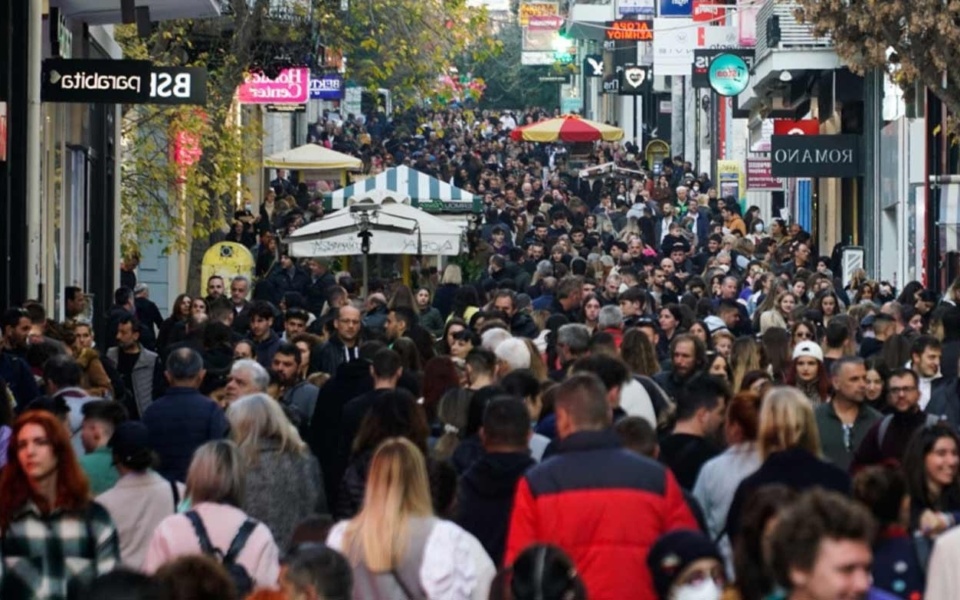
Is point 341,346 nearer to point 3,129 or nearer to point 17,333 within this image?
point 17,333

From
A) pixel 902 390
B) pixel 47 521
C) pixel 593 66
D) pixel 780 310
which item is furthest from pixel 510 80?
pixel 47 521

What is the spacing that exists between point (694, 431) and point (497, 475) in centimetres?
152

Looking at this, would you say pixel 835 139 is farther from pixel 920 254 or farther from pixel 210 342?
pixel 210 342

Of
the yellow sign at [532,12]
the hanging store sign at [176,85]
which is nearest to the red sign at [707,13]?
the hanging store sign at [176,85]

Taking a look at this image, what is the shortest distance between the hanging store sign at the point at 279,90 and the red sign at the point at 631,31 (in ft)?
60.3

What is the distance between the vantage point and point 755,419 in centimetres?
995

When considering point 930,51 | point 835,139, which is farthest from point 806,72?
point 930,51

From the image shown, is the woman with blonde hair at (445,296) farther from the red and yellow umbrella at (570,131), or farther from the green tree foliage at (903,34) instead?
the red and yellow umbrella at (570,131)

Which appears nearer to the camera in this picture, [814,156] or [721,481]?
[721,481]

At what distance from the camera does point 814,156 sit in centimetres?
3581

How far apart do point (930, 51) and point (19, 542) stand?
17.3 metres

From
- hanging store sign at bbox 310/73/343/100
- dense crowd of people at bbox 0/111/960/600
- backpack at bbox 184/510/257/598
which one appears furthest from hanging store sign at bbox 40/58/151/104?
hanging store sign at bbox 310/73/343/100

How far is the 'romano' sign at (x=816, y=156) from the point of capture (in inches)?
1375

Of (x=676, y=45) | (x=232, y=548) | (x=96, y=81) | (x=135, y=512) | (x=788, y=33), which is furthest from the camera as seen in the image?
(x=676, y=45)
